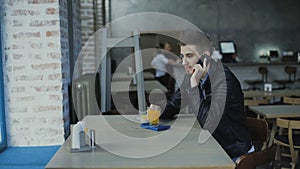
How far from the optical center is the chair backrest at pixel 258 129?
8.67 ft

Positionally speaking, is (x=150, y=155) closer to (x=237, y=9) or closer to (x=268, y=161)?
(x=268, y=161)

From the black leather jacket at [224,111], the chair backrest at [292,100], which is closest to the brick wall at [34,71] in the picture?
the black leather jacket at [224,111]

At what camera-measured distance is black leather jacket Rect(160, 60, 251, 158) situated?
234 cm

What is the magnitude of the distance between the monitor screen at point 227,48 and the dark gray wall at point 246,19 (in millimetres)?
553

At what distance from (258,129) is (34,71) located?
2.04 meters

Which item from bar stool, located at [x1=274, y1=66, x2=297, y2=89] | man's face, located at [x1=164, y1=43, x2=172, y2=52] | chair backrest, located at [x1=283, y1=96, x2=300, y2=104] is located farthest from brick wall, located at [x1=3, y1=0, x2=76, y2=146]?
man's face, located at [x1=164, y1=43, x2=172, y2=52]

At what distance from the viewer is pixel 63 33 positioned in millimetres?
3457

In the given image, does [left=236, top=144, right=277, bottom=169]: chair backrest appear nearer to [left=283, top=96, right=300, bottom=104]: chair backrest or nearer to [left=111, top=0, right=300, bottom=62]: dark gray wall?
[left=283, top=96, right=300, bottom=104]: chair backrest

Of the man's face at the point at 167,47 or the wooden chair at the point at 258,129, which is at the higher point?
the man's face at the point at 167,47

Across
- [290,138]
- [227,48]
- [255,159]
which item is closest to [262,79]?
[227,48]

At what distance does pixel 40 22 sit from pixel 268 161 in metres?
2.35

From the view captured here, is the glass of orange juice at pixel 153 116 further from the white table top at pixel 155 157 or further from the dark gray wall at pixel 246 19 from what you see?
the dark gray wall at pixel 246 19

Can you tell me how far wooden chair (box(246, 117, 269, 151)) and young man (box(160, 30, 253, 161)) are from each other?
0.25 metres

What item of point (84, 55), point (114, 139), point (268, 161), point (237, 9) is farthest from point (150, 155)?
point (237, 9)
